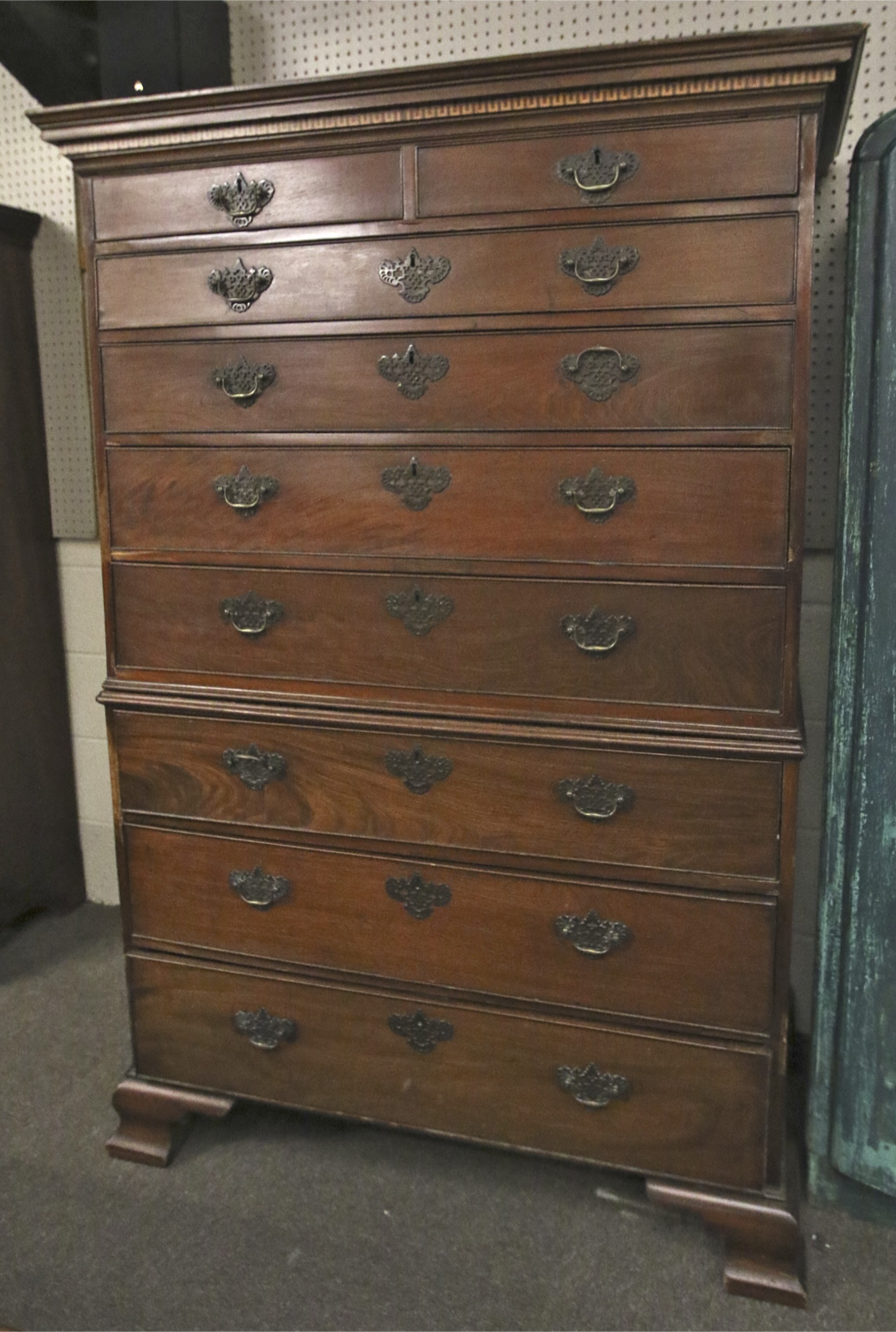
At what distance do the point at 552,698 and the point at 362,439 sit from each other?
23.2 inches

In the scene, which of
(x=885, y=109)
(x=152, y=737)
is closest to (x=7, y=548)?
(x=152, y=737)

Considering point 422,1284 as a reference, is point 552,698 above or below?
above

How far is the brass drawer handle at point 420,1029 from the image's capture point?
201 centimetres

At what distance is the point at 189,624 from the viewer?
1993 mm

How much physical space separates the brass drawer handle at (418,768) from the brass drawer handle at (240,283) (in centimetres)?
88

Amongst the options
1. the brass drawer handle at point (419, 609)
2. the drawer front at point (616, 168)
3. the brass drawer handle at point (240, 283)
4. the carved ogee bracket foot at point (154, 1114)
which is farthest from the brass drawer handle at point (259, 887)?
the drawer front at point (616, 168)

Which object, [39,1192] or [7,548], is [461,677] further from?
[7,548]

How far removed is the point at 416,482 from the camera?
1.81 m

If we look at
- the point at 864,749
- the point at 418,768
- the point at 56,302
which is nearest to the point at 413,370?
the point at 418,768

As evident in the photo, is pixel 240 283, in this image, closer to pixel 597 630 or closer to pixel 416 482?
pixel 416 482

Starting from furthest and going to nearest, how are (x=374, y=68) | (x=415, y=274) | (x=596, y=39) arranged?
(x=374, y=68)
(x=596, y=39)
(x=415, y=274)

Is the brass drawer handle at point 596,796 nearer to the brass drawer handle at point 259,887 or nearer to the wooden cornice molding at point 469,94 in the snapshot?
the brass drawer handle at point 259,887

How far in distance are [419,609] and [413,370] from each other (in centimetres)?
43

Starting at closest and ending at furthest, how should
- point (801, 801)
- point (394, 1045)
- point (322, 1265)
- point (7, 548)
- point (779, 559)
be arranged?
point (779, 559)
point (322, 1265)
point (394, 1045)
point (801, 801)
point (7, 548)
